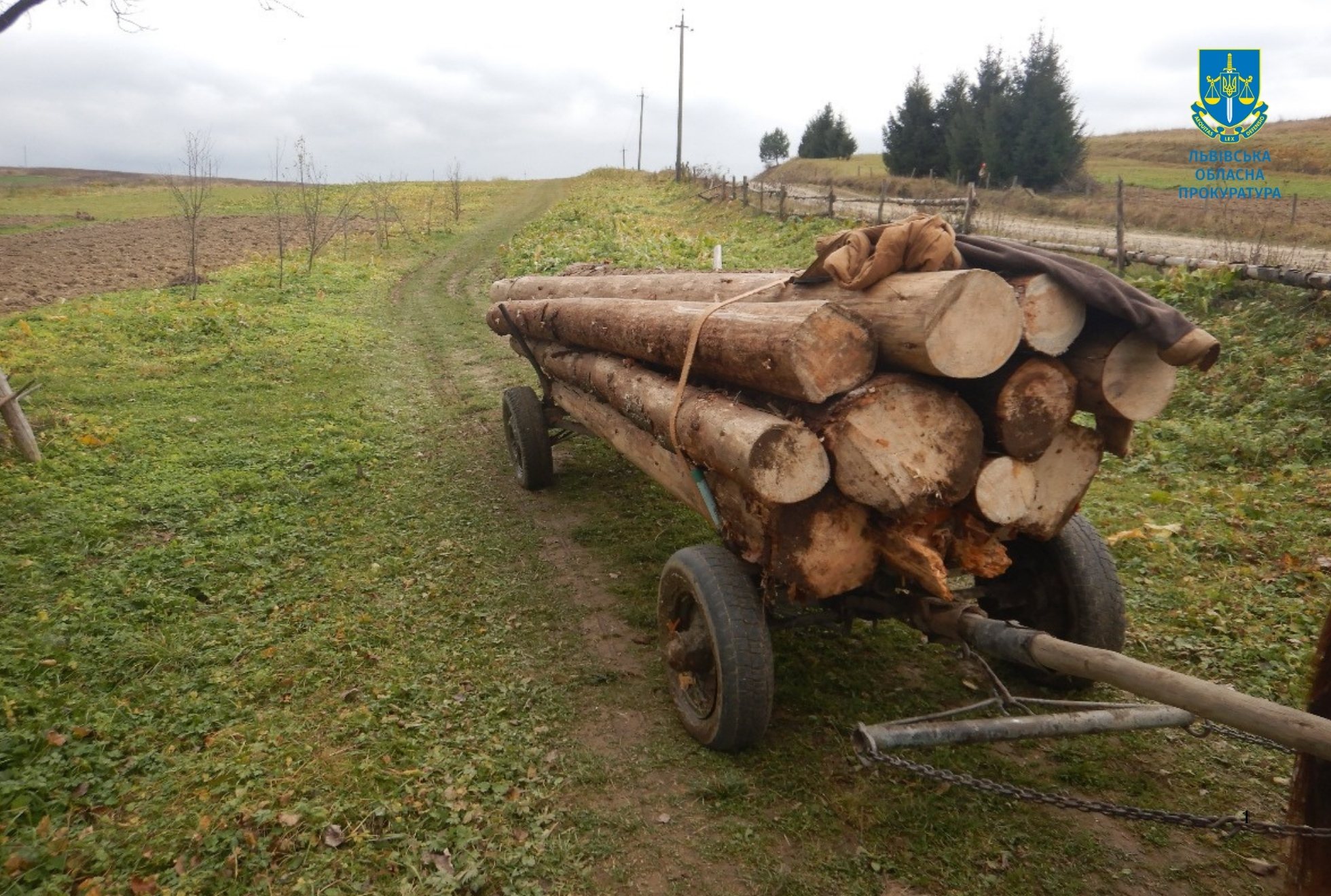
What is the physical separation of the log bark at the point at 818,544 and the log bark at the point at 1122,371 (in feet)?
3.46

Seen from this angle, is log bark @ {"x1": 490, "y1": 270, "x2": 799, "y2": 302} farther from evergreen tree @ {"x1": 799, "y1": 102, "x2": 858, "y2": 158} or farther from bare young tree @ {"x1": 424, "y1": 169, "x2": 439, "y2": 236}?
evergreen tree @ {"x1": 799, "y1": 102, "x2": 858, "y2": 158}

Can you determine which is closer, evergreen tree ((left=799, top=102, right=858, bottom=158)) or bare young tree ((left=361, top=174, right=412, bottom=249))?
bare young tree ((left=361, top=174, right=412, bottom=249))

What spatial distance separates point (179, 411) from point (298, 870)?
7905 mm

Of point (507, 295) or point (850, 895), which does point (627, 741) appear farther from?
point (507, 295)

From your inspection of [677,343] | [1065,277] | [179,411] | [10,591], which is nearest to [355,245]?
[179,411]

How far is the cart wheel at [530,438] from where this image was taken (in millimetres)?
7160

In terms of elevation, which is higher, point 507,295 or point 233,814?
point 507,295

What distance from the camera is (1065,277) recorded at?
10.0 ft

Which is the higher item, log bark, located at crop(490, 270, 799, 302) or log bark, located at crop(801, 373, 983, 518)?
log bark, located at crop(490, 270, 799, 302)

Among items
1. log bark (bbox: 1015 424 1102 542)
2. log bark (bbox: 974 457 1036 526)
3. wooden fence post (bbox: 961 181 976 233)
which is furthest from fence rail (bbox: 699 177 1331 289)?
log bark (bbox: 974 457 1036 526)

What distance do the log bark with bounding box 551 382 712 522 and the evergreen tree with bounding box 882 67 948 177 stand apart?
34852 millimetres

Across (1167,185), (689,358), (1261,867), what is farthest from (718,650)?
(1167,185)

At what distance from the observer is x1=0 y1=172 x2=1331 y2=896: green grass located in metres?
3.20

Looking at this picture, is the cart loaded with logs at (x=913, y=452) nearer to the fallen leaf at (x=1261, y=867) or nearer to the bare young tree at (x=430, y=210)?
the fallen leaf at (x=1261, y=867)
